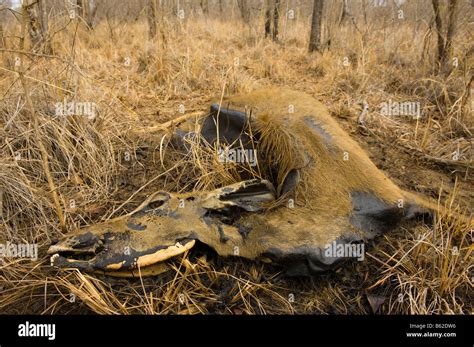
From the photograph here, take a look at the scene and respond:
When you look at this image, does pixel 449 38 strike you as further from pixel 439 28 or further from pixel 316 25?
pixel 316 25

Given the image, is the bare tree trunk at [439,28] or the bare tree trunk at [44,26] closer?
the bare tree trunk at [44,26]

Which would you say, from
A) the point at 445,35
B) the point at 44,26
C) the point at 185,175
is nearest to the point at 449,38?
the point at 445,35

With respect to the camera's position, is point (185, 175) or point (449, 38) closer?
point (185, 175)

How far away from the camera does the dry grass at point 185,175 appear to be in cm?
185

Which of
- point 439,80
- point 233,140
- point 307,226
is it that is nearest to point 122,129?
point 233,140

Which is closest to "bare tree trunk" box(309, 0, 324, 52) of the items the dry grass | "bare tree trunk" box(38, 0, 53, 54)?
the dry grass

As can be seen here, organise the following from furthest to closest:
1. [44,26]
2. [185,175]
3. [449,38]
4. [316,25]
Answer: [316,25] < [44,26] < [449,38] < [185,175]

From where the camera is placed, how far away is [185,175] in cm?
258

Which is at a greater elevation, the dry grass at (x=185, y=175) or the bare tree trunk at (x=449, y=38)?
the bare tree trunk at (x=449, y=38)

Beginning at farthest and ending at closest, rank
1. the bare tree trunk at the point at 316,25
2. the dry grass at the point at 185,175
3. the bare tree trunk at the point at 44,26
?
the bare tree trunk at the point at 316,25, the bare tree trunk at the point at 44,26, the dry grass at the point at 185,175

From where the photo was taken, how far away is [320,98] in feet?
12.3

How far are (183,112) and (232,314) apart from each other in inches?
81.8

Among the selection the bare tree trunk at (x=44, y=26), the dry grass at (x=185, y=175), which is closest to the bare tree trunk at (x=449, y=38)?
the dry grass at (x=185, y=175)

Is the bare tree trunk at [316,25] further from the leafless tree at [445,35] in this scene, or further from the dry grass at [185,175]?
the leafless tree at [445,35]
